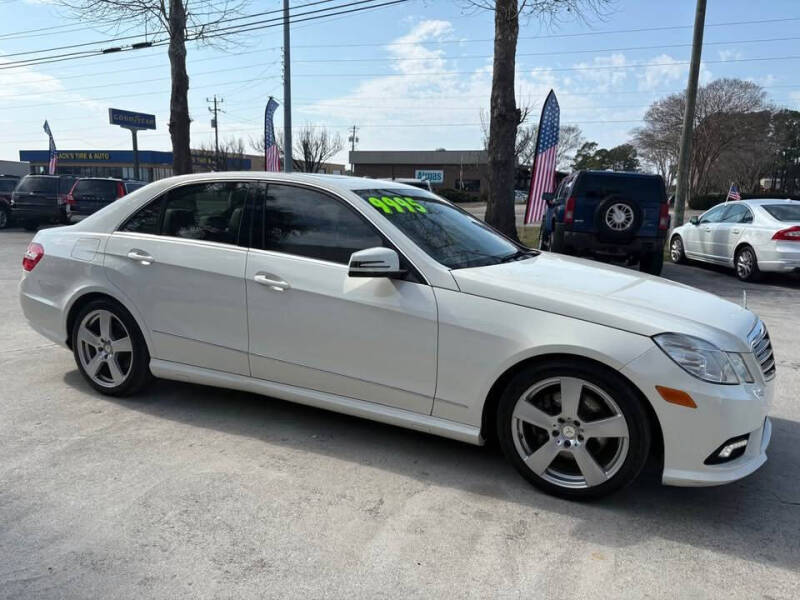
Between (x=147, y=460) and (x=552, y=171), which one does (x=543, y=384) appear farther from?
(x=552, y=171)

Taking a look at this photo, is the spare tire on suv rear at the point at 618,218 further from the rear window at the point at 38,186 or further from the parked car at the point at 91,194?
the rear window at the point at 38,186

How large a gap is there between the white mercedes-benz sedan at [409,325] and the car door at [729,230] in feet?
27.9

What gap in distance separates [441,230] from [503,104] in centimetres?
961

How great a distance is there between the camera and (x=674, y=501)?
3176 mm

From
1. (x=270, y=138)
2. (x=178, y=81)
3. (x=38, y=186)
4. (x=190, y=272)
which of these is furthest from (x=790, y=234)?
(x=38, y=186)

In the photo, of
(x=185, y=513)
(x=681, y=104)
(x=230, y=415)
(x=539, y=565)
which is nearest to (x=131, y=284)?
(x=230, y=415)

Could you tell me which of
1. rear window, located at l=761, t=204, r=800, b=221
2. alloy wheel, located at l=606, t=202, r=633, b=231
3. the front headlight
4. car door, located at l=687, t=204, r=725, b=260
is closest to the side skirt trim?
the front headlight

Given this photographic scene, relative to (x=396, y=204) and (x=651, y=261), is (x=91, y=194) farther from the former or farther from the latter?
(x=396, y=204)

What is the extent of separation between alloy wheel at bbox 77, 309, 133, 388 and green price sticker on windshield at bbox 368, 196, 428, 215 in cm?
199

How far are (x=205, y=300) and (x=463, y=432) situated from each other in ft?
6.01

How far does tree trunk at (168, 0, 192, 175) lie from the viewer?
17000mm

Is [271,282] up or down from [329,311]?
up

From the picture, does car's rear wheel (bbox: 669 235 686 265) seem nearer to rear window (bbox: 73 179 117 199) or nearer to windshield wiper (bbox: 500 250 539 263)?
Result: windshield wiper (bbox: 500 250 539 263)

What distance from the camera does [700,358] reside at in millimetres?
2836
